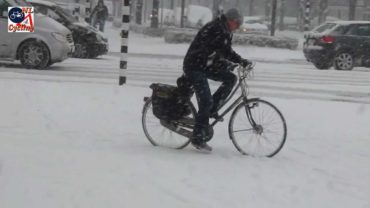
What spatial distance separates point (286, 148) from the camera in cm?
770

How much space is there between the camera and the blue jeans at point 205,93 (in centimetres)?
700

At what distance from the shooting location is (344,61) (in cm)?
2044

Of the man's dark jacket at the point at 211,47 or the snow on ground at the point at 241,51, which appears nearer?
the man's dark jacket at the point at 211,47

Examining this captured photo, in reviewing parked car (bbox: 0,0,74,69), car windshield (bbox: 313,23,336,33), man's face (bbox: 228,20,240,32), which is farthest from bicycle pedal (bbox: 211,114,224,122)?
car windshield (bbox: 313,23,336,33)

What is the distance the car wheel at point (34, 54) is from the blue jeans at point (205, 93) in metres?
8.47

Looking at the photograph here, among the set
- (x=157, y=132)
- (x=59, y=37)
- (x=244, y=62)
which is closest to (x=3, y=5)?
(x=59, y=37)

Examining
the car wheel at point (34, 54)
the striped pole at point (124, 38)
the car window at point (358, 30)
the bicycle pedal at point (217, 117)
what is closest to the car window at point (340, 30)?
the car window at point (358, 30)


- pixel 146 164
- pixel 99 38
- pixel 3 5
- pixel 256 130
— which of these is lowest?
pixel 146 164

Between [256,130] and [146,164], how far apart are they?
1.43 metres

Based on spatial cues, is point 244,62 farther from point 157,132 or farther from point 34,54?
point 34,54

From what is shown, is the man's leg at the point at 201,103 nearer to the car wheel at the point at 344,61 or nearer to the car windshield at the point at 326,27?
the car wheel at the point at 344,61

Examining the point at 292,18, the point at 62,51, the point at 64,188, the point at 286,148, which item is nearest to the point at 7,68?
the point at 62,51

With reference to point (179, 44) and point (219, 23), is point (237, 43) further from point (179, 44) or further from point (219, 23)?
point (219, 23)

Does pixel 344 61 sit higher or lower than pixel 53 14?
lower
